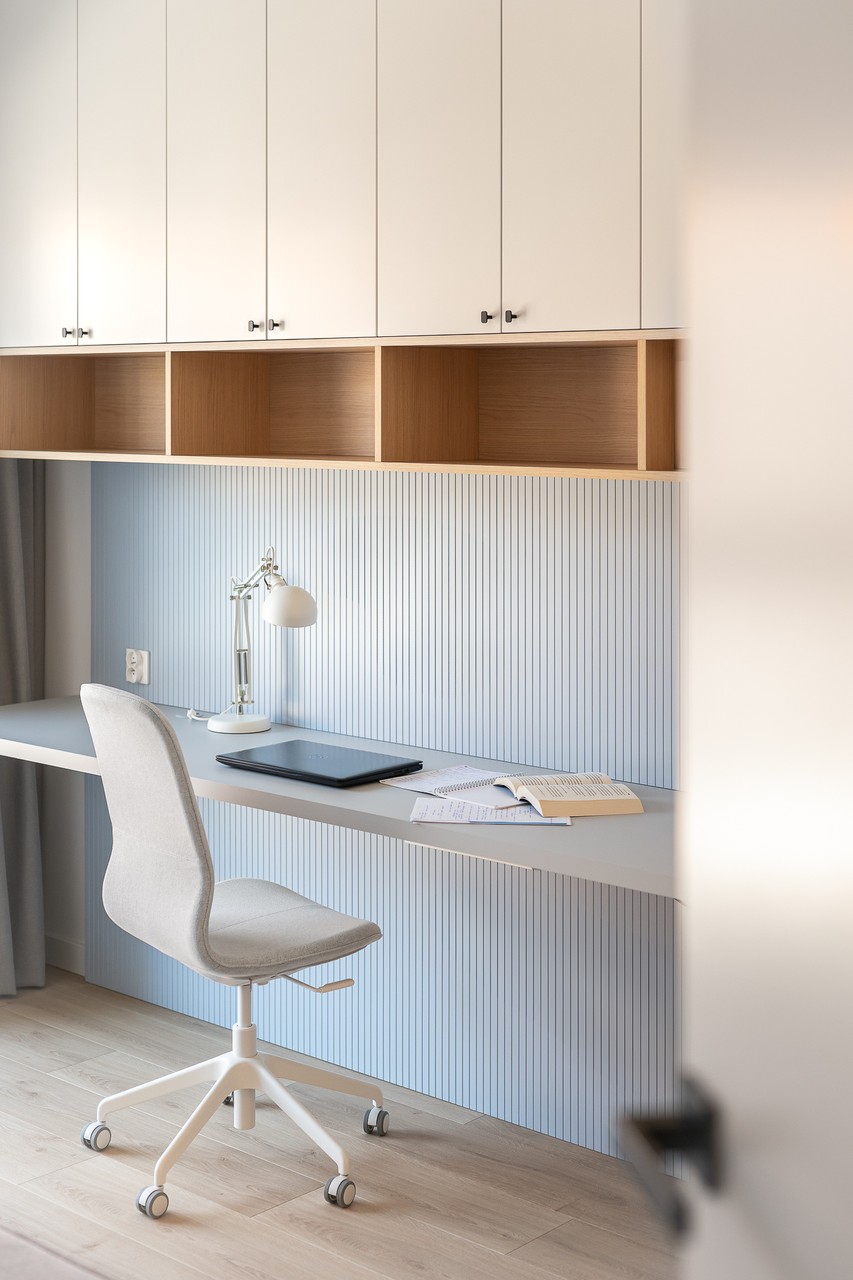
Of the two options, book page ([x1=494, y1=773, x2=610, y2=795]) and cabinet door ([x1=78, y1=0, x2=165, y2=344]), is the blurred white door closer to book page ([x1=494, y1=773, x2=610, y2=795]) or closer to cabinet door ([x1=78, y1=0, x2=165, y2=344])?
book page ([x1=494, y1=773, x2=610, y2=795])

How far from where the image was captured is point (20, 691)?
373 centimetres

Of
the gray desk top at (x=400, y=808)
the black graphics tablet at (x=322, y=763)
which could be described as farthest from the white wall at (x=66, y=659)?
the black graphics tablet at (x=322, y=763)

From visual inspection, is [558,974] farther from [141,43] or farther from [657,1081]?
[141,43]

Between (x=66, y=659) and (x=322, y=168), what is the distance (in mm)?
1744

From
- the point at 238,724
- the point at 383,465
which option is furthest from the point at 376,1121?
the point at 383,465

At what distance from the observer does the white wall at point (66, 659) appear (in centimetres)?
380

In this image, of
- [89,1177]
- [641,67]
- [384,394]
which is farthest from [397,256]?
[89,1177]

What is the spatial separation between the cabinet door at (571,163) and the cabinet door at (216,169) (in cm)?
65

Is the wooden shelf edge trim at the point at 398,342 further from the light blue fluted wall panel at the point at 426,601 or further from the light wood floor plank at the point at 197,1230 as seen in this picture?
the light wood floor plank at the point at 197,1230

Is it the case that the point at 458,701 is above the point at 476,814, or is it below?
above

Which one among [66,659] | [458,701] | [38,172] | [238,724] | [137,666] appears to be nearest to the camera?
[458,701]

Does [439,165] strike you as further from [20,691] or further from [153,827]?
[20,691]

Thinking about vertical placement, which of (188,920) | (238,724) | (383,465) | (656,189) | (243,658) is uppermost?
(656,189)

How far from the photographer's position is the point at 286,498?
3266mm
